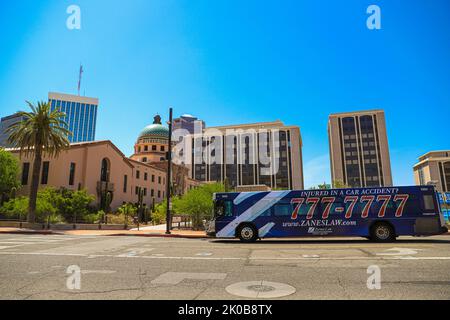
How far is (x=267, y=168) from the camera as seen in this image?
108 meters

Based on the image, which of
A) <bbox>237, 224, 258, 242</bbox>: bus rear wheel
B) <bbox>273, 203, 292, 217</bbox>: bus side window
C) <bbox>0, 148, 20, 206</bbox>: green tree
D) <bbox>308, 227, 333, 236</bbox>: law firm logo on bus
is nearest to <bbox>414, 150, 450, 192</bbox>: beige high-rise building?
<bbox>308, 227, 333, 236</bbox>: law firm logo on bus

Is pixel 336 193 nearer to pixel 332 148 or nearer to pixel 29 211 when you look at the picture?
pixel 29 211

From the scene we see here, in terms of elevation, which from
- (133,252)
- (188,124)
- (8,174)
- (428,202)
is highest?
(188,124)

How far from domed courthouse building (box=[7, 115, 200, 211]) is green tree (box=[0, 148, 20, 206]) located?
158 cm

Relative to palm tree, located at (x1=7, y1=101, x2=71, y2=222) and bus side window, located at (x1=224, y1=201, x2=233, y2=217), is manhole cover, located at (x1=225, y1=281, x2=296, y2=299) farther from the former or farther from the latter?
palm tree, located at (x1=7, y1=101, x2=71, y2=222)

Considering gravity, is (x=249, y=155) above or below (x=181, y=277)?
above

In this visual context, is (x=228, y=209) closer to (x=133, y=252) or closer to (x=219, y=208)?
(x=219, y=208)

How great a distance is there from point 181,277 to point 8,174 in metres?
37.0

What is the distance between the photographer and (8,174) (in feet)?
111

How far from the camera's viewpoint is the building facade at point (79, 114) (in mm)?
123188

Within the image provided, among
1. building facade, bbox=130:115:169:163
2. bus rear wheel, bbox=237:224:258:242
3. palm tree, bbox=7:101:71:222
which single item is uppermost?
building facade, bbox=130:115:169:163

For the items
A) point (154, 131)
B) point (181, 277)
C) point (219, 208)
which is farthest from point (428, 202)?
point (154, 131)

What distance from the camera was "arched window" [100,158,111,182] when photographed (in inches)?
1713

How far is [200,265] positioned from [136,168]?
47298mm
